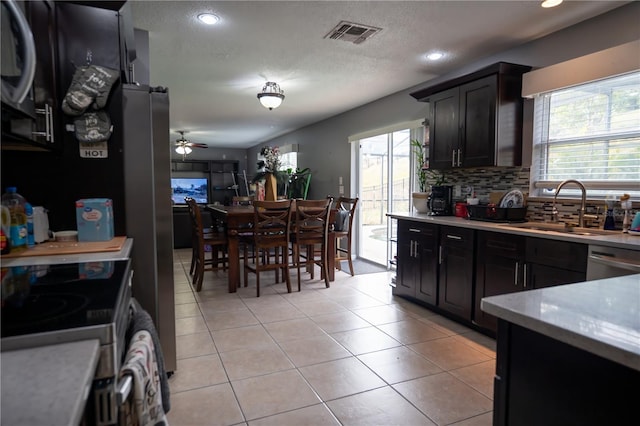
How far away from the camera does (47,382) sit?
589mm

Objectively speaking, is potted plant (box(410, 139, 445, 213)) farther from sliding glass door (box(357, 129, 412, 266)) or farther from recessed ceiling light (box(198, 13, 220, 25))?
recessed ceiling light (box(198, 13, 220, 25))

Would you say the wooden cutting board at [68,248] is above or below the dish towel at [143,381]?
above

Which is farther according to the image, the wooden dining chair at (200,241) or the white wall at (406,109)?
the wooden dining chair at (200,241)

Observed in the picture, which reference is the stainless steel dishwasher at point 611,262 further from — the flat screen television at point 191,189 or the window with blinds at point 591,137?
the flat screen television at point 191,189

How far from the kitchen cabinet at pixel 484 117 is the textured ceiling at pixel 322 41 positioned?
11.4 inches

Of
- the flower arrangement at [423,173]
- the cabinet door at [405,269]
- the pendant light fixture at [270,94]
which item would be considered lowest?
the cabinet door at [405,269]

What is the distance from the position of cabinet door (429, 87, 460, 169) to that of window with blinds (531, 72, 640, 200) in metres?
0.68

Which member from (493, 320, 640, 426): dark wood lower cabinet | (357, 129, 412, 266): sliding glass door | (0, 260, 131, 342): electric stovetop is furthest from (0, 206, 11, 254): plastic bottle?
(357, 129, 412, 266): sliding glass door

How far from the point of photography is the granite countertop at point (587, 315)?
2.48ft

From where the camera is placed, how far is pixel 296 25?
9.18ft

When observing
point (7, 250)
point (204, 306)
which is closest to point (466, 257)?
point (204, 306)

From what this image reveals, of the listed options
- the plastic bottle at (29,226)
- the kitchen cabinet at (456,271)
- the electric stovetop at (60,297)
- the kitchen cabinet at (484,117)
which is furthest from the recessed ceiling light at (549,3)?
the plastic bottle at (29,226)

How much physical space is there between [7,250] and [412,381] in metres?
2.20

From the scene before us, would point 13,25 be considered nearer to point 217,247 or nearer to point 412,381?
point 412,381
